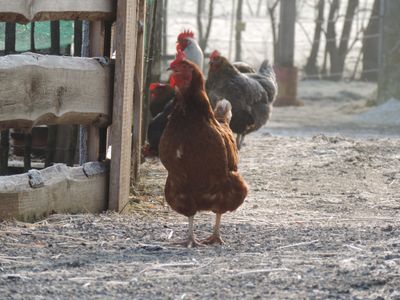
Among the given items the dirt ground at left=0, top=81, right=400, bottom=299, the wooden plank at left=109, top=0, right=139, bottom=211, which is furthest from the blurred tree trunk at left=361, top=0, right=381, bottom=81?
the wooden plank at left=109, top=0, right=139, bottom=211

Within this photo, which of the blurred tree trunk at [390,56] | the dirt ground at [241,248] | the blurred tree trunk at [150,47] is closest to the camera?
the dirt ground at [241,248]

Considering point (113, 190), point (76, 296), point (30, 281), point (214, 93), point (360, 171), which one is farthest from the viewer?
point (214, 93)

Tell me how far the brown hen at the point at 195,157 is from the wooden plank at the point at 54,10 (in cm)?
93

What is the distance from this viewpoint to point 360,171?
31.7ft

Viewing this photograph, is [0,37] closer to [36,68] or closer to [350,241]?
[36,68]

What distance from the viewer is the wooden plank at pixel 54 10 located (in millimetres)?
5781

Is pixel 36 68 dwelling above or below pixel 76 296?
above

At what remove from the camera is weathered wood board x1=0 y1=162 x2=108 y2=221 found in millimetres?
5938

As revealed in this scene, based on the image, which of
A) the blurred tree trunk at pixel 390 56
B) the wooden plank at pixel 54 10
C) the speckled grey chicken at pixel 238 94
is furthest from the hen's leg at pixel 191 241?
the blurred tree trunk at pixel 390 56

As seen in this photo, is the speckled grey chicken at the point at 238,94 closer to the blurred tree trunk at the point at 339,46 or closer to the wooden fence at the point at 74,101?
the wooden fence at the point at 74,101

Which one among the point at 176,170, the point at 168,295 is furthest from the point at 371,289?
the point at 176,170

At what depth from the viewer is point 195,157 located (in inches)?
222

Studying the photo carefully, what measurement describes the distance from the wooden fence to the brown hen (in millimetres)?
896

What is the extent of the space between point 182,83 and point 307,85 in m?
17.9
